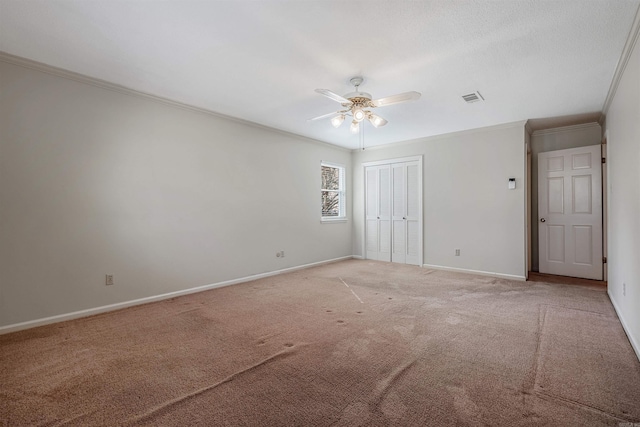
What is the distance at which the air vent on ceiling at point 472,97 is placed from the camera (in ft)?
12.1

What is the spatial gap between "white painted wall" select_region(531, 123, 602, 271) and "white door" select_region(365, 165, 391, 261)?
102 inches

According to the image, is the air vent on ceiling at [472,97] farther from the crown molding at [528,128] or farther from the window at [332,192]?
the window at [332,192]

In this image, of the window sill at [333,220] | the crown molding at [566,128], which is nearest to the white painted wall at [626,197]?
the crown molding at [566,128]

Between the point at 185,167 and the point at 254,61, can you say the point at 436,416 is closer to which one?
the point at 254,61

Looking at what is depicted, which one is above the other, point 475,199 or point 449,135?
point 449,135

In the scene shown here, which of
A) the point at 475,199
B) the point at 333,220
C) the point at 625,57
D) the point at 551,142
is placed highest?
the point at 625,57

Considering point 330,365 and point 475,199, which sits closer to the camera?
point 330,365

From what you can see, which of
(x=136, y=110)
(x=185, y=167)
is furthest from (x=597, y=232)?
(x=136, y=110)

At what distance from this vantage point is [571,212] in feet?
16.3

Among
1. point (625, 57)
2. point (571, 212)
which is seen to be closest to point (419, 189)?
point (571, 212)

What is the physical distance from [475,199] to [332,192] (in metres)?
2.84

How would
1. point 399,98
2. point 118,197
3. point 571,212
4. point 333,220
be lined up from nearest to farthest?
point 399,98
point 118,197
point 571,212
point 333,220

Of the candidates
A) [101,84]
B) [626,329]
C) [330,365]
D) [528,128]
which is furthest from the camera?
[528,128]

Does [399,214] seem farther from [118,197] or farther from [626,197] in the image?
[118,197]
